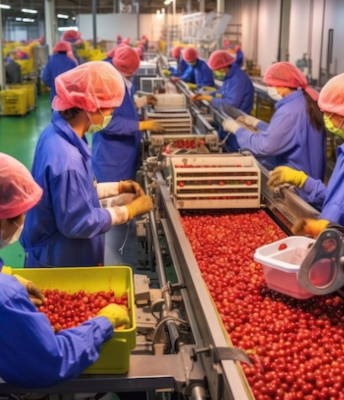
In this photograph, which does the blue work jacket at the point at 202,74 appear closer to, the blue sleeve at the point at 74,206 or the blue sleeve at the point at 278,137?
the blue sleeve at the point at 278,137

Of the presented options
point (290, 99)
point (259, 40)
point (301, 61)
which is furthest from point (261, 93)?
point (259, 40)

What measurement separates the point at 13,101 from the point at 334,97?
37.6ft

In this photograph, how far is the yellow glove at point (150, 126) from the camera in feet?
17.4

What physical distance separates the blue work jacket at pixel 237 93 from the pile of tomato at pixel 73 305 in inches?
198

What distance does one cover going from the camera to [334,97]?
2.89 meters

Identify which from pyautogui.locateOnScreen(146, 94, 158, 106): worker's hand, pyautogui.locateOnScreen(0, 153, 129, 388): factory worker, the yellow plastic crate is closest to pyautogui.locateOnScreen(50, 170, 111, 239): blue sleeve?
pyautogui.locateOnScreen(0, 153, 129, 388): factory worker

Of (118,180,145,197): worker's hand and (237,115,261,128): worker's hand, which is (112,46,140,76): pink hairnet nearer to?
(237,115,261,128): worker's hand

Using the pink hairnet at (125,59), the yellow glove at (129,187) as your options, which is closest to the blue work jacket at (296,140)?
the yellow glove at (129,187)

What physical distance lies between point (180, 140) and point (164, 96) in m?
1.95

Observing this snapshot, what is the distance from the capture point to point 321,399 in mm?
1723

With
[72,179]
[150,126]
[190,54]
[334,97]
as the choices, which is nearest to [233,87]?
[150,126]

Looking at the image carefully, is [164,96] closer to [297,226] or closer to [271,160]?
[271,160]

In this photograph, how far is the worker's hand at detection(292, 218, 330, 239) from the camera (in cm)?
254

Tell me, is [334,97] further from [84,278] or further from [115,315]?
[115,315]
